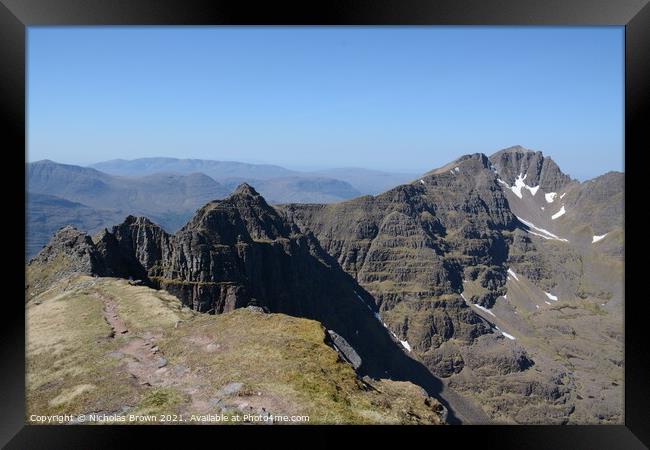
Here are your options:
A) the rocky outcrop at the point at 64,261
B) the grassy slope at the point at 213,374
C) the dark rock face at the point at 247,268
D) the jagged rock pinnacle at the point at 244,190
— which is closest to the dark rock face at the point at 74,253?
the rocky outcrop at the point at 64,261

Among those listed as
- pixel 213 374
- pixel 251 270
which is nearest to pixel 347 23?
pixel 213 374

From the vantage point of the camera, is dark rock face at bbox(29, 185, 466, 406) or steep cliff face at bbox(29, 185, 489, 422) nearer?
dark rock face at bbox(29, 185, 466, 406)

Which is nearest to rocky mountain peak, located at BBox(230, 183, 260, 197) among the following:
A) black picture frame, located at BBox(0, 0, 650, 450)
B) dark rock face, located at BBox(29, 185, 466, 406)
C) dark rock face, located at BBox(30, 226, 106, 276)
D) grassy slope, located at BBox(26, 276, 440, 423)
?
dark rock face, located at BBox(29, 185, 466, 406)

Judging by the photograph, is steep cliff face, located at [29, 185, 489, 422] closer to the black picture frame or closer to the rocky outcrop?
the rocky outcrop

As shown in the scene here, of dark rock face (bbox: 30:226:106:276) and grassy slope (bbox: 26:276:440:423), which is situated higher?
dark rock face (bbox: 30:226:106:276)

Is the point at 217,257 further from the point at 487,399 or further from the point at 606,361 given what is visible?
the point at 606,361
